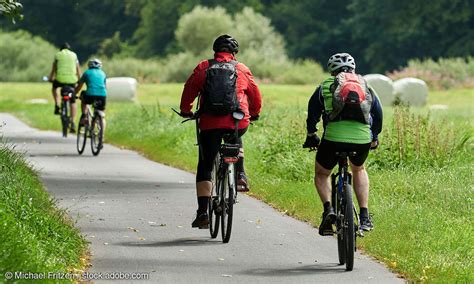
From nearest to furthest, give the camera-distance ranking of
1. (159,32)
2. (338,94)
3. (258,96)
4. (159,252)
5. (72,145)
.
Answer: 1. (338,94)
2. (159,252)
3. (258,96)
4. (72,145)
5. (159,32)

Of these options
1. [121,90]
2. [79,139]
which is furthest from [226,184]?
[121,90]

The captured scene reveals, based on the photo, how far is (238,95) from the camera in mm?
12195

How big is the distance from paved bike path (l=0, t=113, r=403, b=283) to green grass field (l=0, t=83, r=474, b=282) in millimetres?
388

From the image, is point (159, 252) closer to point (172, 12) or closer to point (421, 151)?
point (421, 151)

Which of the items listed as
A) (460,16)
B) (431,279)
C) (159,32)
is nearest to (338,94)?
(431,279)

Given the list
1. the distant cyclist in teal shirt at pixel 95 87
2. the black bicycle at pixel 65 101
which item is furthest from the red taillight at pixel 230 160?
the black bicycle at pixel 65 101

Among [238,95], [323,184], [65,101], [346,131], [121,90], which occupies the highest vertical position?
[238,95]

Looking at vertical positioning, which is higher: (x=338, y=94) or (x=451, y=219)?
(x=338, y=94)

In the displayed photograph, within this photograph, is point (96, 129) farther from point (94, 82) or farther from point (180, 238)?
point (180, 238)

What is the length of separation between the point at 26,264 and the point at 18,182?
14.2 ft

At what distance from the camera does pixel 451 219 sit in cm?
1320

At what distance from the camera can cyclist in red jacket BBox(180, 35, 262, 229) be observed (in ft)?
39.4

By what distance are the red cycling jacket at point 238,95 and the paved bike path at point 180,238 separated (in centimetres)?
110

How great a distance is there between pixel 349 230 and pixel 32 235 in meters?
2.42
